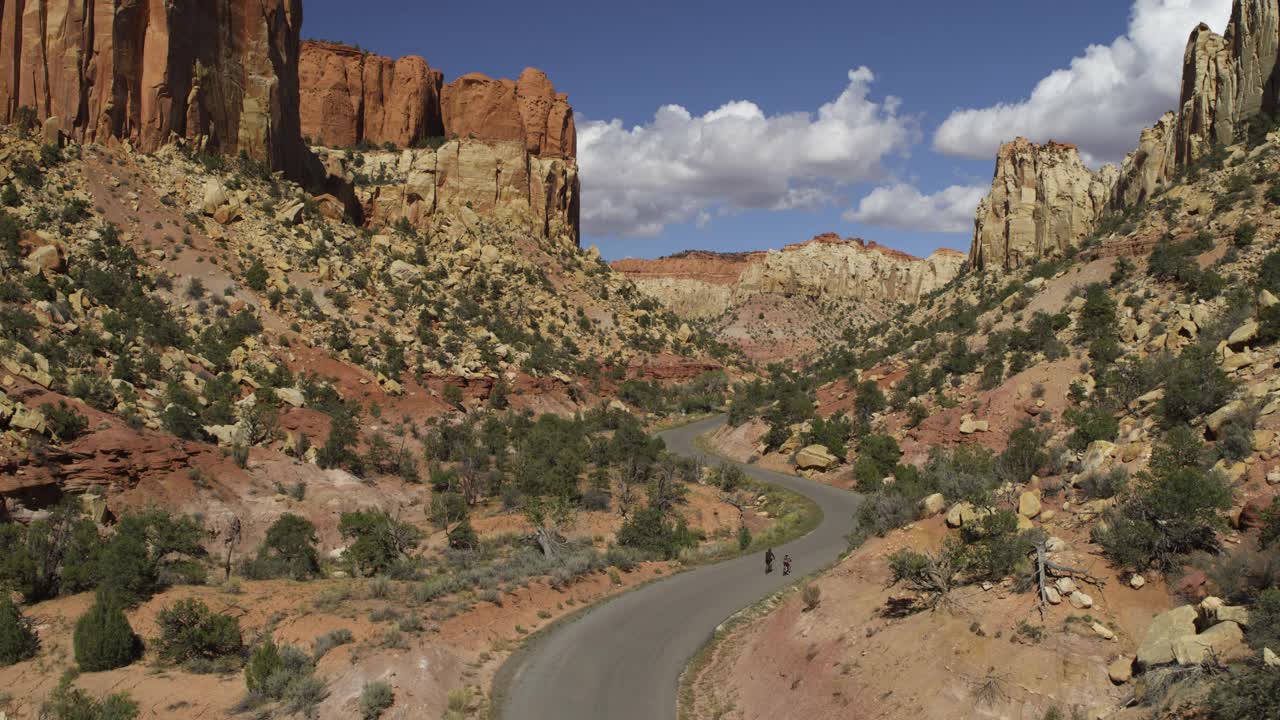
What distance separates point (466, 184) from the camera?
7294cm

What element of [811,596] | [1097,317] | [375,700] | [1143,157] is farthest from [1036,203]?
[375,700]

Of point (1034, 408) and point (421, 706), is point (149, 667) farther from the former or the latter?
point (1034, 408)

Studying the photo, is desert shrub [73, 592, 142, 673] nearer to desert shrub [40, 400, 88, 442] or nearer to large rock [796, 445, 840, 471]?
desert shrub [40, 400, 88, 442]

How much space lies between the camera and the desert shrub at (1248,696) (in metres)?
7.12

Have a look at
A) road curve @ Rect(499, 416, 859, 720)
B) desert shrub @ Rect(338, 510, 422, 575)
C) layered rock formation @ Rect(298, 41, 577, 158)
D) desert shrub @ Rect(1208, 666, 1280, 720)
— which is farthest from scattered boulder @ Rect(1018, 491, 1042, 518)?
layered rock formation @ Rect(298, 41, 577, 158)

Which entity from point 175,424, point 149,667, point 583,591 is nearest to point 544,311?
point 175,424

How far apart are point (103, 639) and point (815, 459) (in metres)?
34.9

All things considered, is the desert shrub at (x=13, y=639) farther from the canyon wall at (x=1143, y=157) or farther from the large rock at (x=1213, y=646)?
the canyon wall at (x=1143, y=157)

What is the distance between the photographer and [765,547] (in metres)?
27.2

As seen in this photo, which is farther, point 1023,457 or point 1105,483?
point 1023,457

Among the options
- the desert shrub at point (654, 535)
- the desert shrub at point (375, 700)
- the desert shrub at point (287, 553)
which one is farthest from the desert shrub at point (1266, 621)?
the desert shrub at point (287, 553)

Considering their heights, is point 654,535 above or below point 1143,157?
below

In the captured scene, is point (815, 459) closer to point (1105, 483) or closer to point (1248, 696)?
point (1105, 483)

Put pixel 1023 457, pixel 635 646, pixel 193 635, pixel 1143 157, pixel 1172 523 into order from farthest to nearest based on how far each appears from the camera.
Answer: pixel 1143 157 → pixel 1023 457 → pixel 635 646 → pixel 193 635 → pixel 1172 523
